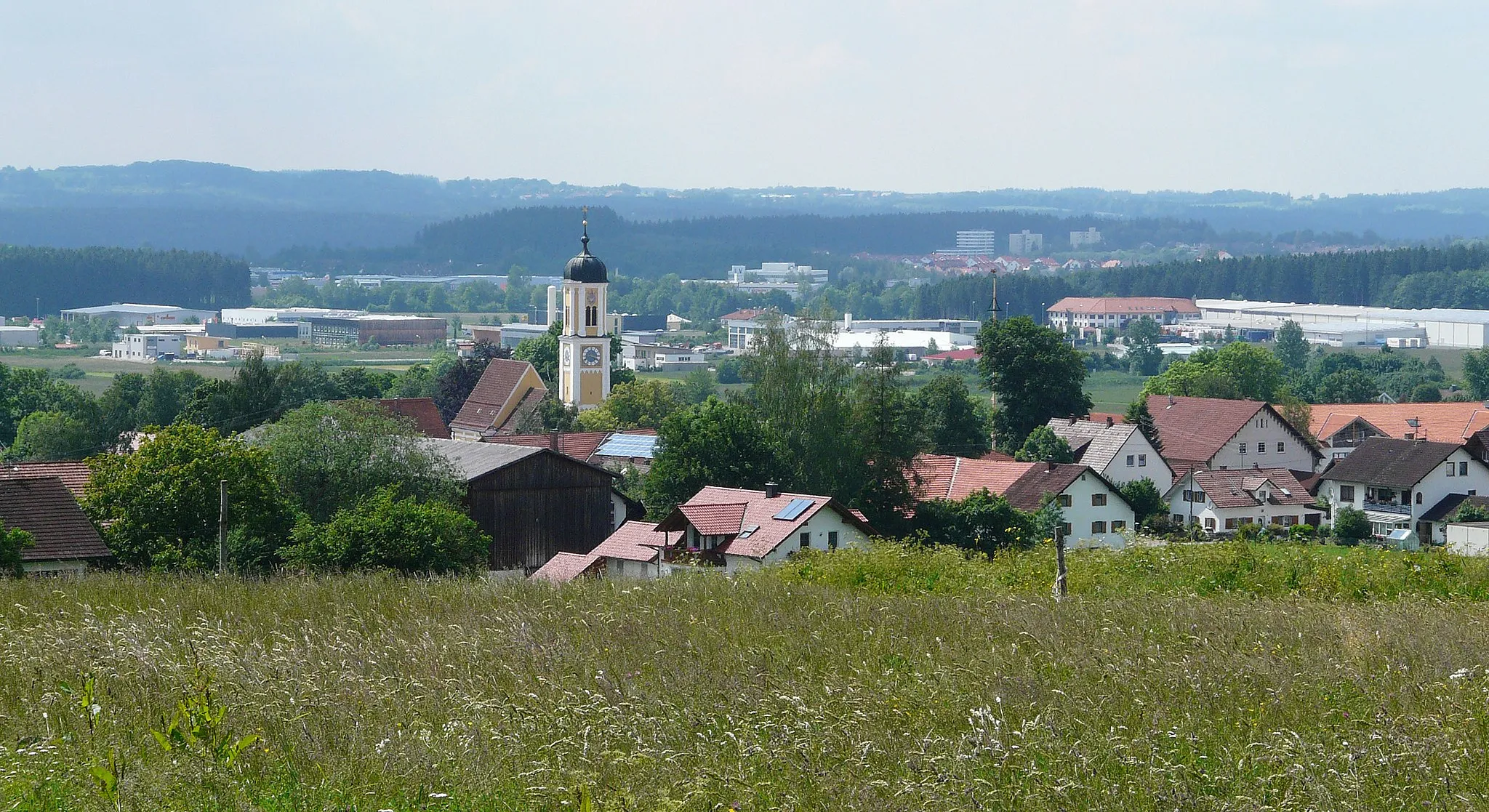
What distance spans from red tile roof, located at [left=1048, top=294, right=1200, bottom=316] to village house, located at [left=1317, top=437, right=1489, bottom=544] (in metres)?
130

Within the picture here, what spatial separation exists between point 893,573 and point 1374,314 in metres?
145

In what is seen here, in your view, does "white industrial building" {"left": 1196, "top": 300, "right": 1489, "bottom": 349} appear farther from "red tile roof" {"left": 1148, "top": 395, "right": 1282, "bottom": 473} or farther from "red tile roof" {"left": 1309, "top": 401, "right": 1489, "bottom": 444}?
"red tile roof" {"left": 1148, "top": 395, "right": 1282, "bottom": 473}

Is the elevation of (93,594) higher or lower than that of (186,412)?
higher

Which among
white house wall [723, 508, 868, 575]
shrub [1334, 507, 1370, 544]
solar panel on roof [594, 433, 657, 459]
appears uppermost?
white house wall [723, 508, 868, 575]

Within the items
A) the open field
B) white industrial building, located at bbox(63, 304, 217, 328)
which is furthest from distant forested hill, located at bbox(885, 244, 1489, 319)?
the open field

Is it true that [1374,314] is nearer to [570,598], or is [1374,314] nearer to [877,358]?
[877,358]

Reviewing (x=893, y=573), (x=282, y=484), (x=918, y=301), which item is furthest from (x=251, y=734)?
(x=918, y=301)

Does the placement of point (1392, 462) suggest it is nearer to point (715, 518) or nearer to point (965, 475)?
point (965, 475)

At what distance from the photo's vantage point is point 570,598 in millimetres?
9039

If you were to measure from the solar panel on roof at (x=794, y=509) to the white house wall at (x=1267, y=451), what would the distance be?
22882 millimetres

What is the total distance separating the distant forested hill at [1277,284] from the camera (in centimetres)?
16688

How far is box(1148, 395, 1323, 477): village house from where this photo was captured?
4450 cm

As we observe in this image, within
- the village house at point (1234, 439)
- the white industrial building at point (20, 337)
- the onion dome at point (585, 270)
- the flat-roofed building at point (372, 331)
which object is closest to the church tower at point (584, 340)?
the onion dome at point (585, 270)

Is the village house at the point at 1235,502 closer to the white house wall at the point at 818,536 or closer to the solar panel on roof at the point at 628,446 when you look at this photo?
A: the solar panel on roof at the point at 628,446
